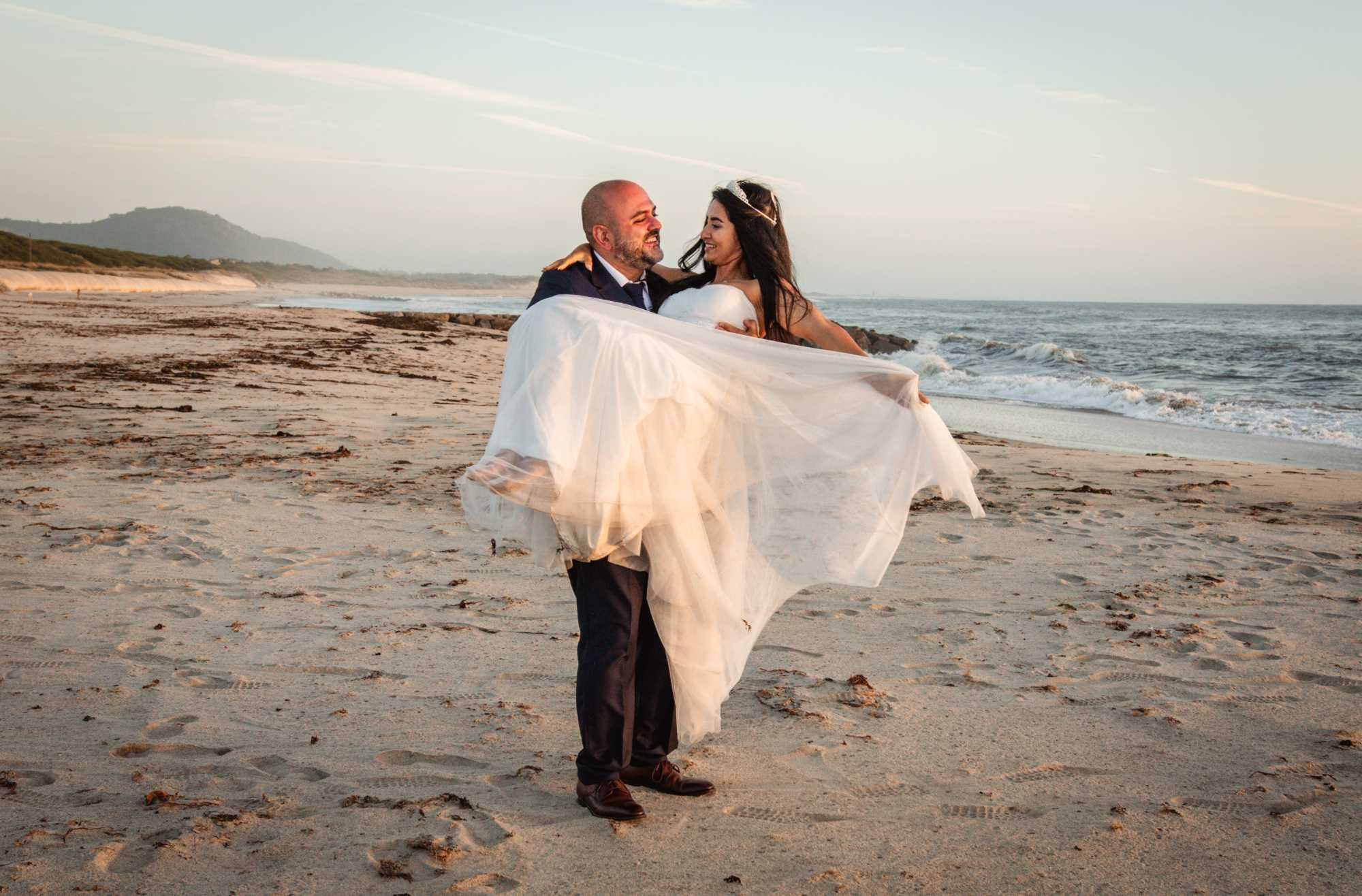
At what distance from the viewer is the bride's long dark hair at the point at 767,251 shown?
3.45 m

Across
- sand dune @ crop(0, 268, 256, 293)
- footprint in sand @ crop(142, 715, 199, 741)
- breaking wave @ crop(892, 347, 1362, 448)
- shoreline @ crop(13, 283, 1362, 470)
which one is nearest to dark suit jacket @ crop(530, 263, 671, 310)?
footprint in sand @ crop(142, 715, 199, 741)

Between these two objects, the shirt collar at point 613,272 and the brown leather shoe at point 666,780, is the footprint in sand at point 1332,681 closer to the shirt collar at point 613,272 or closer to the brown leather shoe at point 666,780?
the brown leather shoe at point 666,780

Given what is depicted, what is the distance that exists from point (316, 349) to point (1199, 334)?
35.8m

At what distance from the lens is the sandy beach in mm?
2801

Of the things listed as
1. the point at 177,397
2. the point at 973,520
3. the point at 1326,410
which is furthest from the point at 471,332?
the point at 973,520

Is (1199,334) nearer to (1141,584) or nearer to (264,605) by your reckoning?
(1141,584)

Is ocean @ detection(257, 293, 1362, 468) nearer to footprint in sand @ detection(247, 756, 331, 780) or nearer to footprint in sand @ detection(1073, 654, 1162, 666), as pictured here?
footprint in sand @ detection(1073, 654, 1162, 666)

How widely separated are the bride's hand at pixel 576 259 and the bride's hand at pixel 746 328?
48 cm

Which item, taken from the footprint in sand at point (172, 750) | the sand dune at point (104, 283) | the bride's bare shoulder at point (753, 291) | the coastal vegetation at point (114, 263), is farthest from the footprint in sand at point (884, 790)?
the coastal vegetation at point (114, 263)

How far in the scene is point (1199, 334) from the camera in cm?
4078

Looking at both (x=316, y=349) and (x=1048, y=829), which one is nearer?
(x=1048, y=829)

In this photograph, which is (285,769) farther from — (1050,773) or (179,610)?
(1050,773)

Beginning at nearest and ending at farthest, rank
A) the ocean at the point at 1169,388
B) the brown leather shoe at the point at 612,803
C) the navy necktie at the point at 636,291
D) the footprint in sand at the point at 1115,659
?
1. the brown leather shoe at the point at 612,803
2. the navy necktie at the point at 636,291
3. the footprint in sand at the point at 1115,659
4. the ocean at the point at 1169,388

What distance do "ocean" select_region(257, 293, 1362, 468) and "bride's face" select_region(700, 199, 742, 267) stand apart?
10811 millimetres
